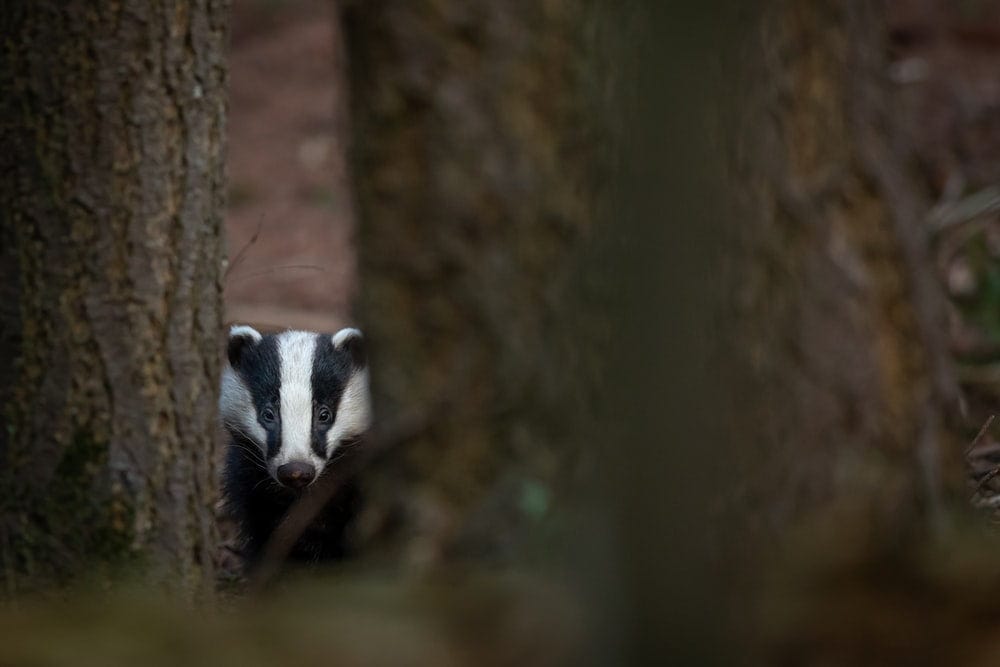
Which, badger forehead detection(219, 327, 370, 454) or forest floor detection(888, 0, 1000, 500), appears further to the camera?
forest floor detection(888, 0, 1000, 500)

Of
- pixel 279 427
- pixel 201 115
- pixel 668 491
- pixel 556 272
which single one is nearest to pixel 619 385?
pixel 668 491

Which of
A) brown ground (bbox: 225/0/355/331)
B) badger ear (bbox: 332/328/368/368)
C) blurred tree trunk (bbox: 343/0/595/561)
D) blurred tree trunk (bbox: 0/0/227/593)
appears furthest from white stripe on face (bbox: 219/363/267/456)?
blurred tree trunk (bbox: 343/0/595/561)

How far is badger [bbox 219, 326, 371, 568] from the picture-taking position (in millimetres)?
5359

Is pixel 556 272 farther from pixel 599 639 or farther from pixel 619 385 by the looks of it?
pixel 599 639

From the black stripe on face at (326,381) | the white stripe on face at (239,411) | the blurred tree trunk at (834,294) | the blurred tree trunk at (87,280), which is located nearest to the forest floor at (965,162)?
the blurred tree trunk at (834,294)

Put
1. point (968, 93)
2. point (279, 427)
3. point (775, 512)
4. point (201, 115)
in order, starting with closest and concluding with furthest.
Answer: point (775, 512) → point (201, 115) → point (279, 427) → point (968, 93)

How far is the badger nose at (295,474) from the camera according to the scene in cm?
516

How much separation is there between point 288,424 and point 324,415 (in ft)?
0.56

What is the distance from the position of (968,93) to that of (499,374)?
9.90 meters

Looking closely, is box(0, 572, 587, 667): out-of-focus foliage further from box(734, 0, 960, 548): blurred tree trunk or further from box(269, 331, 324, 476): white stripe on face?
box(269, 331, 324, 476): white stripe on face

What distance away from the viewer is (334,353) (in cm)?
572

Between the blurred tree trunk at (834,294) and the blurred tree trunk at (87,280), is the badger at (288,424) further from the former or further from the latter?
the blurred tree trunk at (834,294)

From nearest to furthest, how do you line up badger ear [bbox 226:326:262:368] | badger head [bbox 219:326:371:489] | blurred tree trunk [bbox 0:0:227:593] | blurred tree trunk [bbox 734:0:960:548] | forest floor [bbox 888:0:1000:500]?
blurred tree trunk [bbox 734:0:960:548] → blurred tree trunk [bbox 0:0:227:593] → badger head [bbox 219:326:371:489] → badger ear [bbox 226:326:262:368] → forest floor [bbox 888:0:1000:500]

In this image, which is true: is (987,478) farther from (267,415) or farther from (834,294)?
(267,415)
